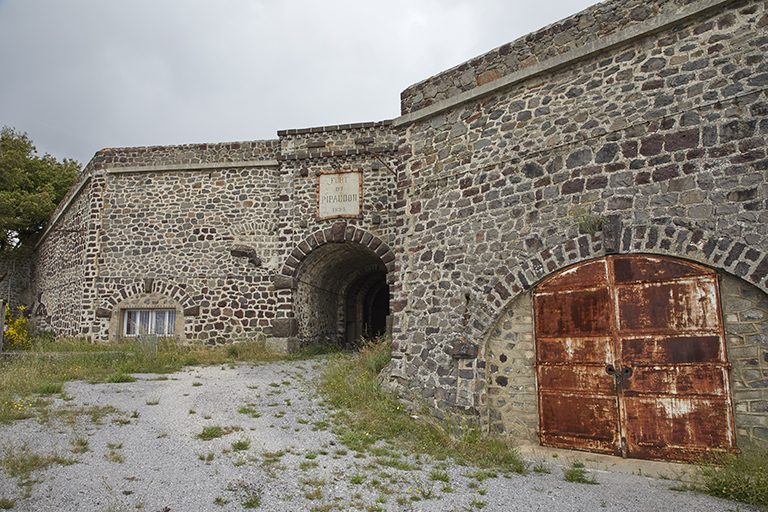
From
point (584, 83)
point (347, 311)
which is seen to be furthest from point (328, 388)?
point (347, 311)

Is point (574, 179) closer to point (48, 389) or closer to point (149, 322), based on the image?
point (48, 389)

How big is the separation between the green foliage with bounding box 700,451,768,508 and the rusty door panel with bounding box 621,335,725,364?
0.93 m

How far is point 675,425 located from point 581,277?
72.3 inches

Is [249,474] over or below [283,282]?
below

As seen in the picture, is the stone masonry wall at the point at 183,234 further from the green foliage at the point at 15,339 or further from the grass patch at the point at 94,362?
the green foliage at the point at 15,339

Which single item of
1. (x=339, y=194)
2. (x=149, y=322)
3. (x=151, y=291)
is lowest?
(x=149, y=322)

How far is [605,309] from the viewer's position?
5566 millimetres

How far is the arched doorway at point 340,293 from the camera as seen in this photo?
12.2 m

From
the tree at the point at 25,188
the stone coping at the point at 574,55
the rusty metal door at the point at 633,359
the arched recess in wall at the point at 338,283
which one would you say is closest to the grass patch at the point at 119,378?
the arched recess in wall at the point at 338,283

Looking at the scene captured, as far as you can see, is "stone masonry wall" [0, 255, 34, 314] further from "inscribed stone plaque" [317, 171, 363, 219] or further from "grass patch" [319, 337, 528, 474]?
"grass patch" [319, 337, 528, 474]

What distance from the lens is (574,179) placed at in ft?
19.4

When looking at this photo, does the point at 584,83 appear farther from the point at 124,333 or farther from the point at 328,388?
the point at 124,333

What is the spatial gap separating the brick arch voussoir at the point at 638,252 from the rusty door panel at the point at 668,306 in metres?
0.31

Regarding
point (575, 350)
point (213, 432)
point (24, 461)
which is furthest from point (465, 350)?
point (24, 461)
